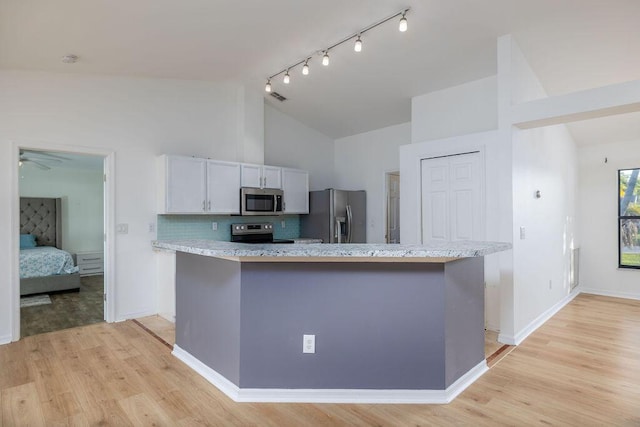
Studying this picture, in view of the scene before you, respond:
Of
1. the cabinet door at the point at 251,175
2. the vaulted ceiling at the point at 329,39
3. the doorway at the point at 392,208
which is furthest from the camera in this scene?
the doorway at the point at 392,208

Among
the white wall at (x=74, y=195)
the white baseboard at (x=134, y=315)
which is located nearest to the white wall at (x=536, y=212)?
the white baseboard at (x=134, y=315)

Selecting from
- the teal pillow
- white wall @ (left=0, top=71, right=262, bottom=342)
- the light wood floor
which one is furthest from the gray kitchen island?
the teal pillow

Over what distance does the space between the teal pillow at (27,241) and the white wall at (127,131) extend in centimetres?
359

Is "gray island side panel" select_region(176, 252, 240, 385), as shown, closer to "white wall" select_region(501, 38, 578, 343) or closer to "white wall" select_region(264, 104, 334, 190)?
"white wall" select_region(501, 38, 578, 343)

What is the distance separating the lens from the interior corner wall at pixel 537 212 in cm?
346

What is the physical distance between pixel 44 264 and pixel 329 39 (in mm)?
5203

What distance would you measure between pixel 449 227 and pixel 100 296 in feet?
16.6

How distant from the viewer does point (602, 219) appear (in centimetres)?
552

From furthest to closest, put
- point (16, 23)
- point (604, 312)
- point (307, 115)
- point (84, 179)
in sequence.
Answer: point (84, 179), point (307, 115), point (604, 312), point (16, 23)

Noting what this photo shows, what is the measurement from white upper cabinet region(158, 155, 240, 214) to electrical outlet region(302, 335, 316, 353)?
267 cm

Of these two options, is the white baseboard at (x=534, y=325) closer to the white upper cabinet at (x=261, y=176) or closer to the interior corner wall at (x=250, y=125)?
the white upper cabinet at (x=261, y=176)

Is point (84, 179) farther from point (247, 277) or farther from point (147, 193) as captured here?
point (247, 277)

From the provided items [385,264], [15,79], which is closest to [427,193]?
[385,264]

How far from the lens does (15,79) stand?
3426 mm
